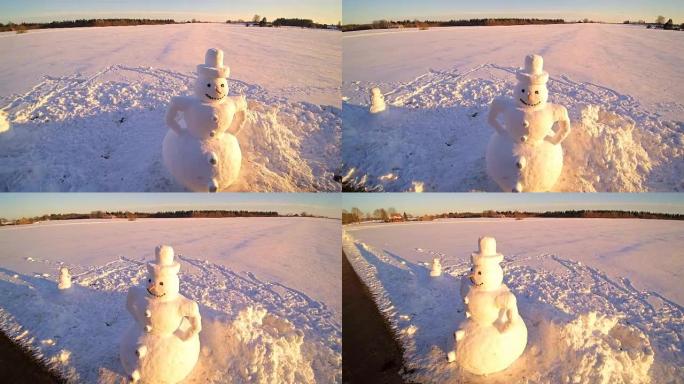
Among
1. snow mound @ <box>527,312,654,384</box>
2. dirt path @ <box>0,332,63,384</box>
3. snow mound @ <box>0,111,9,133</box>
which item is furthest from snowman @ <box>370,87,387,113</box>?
dirt path @ <box>0,332,63,384</box>

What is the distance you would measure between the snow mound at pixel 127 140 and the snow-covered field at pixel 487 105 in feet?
1.60

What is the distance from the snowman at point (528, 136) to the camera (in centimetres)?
448

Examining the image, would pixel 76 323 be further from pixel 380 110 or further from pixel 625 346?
pixel 625 346

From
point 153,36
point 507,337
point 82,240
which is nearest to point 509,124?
point 507,337

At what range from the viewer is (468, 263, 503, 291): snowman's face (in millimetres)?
4148

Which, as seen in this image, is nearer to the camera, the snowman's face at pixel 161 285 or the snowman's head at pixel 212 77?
the snowman's face at pixel 161 285

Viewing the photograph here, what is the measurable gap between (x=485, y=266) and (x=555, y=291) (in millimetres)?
1941

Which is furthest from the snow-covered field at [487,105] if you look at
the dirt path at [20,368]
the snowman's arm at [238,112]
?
the dirt path at [20,368]

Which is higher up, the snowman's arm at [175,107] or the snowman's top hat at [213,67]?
the snowman's top hat at [213,67]

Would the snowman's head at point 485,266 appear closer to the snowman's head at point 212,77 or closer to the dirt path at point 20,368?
the snowman's head at point 212,77

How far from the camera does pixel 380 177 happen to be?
608 cm

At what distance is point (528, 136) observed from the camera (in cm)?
464

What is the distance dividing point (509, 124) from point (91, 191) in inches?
164

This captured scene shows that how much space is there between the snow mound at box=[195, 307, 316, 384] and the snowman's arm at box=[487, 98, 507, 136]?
99.0 inches
